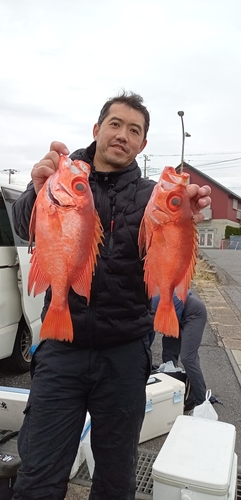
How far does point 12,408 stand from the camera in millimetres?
3365

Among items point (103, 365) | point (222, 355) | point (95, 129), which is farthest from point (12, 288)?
point (222, 355)

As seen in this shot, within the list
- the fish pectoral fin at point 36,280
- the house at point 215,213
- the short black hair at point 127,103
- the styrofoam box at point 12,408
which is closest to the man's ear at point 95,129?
the short black hair at point 127,103

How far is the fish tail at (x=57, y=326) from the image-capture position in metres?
2.03

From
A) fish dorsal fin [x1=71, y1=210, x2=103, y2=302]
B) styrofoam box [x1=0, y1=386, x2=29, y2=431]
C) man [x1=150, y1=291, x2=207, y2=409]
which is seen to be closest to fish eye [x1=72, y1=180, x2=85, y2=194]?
fish dorsal fin [x1=71, y1=210, x2=103, y2=302]

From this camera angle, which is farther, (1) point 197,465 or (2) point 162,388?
(2) point 162,388

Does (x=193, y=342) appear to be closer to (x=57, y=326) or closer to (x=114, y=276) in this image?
(x=114, y=276)

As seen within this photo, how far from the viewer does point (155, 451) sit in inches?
154

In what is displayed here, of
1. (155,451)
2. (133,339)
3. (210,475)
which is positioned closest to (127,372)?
(133,339)

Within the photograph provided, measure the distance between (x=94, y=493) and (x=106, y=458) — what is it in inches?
9.7

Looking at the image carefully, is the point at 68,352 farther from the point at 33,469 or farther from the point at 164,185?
the point at 164,185

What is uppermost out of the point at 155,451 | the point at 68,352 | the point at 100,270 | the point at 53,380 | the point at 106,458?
the point at 100,270

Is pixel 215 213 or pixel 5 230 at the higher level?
pixel 215 213

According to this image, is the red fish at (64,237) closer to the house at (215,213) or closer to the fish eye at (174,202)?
the fish eye at (174,202)

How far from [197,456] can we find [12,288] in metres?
2.88
